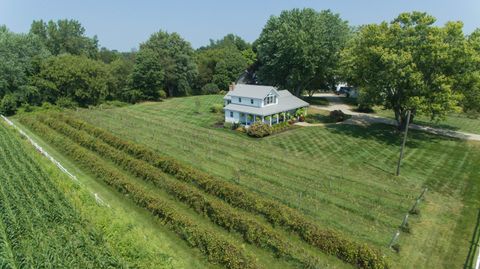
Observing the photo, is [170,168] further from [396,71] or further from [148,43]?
[148,43]

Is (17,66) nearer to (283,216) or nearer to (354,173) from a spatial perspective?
(283,216)

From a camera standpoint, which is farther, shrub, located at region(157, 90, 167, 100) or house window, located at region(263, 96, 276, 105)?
shrub, located at region(157, 90, 167, 100)

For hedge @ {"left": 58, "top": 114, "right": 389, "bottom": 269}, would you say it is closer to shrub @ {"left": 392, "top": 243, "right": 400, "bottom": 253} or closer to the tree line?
shrub @ {"left": 392, "top": 243, "right": 400, "bottom": 253}

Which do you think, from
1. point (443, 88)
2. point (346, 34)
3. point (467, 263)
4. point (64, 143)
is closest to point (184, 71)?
point (346, 34)

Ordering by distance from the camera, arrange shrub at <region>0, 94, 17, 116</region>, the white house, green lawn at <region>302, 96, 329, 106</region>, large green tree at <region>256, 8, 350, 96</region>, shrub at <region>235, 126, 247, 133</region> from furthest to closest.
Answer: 1. green lawn at <region>302, 96, 329, 106</region>
2. large green tree at <region>256, 8, 350, 96</region>
3. shrub at <region>0, 94, 17, 116</region>
4. the white house
5. shrub at <region>235, 126, 247, 133</region>

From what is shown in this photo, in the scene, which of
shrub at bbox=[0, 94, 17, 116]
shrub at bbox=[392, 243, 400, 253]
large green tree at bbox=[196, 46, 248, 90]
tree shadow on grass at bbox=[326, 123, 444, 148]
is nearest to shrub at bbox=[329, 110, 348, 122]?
tree shadow on grass at bbox=[326, 123, 444, 148]
